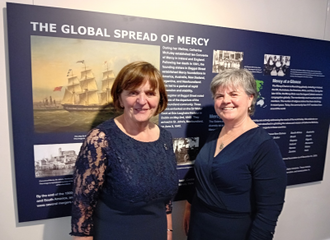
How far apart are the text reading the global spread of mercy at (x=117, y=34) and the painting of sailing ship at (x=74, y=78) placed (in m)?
0.04

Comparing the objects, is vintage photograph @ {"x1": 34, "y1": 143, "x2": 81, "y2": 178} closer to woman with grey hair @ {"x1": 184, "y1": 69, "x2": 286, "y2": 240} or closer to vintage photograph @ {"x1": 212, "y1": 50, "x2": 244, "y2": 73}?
woman with grey hair @ {"x1": 184, "y1": 69, "x2": 286, "y2": 240}

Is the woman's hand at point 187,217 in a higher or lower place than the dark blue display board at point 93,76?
lower

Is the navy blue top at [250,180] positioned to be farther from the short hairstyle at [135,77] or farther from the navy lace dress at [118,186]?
the short hairstyle at [135,77]

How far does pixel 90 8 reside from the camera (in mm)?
1161

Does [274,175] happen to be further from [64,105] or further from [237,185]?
[64,105]

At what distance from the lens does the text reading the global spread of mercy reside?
1066 mm

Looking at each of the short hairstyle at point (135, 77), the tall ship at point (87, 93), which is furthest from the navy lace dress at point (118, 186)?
the tall ship at point (87, 93)

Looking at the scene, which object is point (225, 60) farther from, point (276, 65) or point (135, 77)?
point (135, 77)

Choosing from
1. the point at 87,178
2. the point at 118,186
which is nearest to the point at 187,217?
the point at 118,186

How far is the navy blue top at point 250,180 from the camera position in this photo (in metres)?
0.98

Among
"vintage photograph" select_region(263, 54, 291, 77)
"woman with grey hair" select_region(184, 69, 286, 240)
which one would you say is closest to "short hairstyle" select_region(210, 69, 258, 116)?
"woman with grey hair" select_region(184, 69, 286, 240)

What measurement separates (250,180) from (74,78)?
1.06 meters

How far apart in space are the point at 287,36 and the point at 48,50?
1613 millimetres

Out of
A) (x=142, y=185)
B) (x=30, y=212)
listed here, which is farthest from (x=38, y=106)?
(x=142, y=185)
